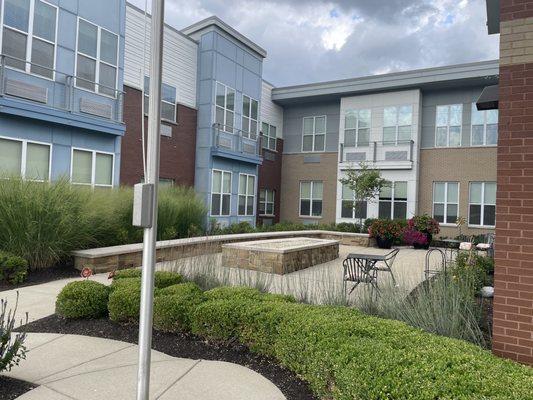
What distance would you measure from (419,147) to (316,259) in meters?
14.1

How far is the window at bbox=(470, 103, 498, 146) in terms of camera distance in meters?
20.8

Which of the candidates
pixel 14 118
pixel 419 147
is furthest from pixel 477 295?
pixel 419 147

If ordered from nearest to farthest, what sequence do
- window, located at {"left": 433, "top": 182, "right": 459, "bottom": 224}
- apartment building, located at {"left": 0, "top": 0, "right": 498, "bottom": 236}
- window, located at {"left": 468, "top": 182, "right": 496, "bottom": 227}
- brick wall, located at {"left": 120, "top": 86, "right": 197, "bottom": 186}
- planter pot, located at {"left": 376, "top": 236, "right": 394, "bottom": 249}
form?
apartment building, located at {"left": 0, "top": 0, "right": 498, "bottom": 236} < brick wall, located at {"left": 120, "top": 86, "right": 197, "bottom": 186} < planter pot, located at {"left": 376, "top": 236, "right": 394, "bottom": 249} < window, located at {"left": 468, "top": 182, "right": 496, "bottom": 227} < window, located at {"left": 433, "top": 182, "right": 459, "bottom": 224}

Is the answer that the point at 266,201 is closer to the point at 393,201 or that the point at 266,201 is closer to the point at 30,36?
the point at 393,201

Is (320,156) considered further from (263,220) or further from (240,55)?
(240,55)

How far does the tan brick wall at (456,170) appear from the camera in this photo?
2092cm

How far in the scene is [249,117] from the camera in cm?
2194

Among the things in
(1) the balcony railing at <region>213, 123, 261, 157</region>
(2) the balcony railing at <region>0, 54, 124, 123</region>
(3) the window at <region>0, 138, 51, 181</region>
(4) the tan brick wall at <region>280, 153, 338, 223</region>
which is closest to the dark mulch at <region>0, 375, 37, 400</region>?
(3) the window at <region>0, 138, 51, 181</region>

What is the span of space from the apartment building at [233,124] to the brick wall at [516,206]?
9.99 m

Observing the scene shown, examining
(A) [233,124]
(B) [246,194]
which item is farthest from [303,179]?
(A) [233,124]

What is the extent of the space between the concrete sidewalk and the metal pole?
29.2 inches

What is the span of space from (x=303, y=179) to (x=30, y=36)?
17.5 metres

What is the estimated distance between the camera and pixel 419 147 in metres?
22.5

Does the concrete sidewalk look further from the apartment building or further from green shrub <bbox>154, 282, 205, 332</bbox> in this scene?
the apartment building
